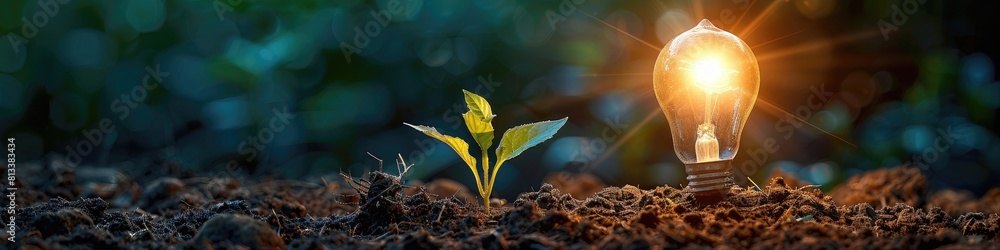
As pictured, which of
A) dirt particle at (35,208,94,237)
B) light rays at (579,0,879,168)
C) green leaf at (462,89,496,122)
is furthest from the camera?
light rays at (579,0,879,168)

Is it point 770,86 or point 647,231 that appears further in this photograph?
point 770,86

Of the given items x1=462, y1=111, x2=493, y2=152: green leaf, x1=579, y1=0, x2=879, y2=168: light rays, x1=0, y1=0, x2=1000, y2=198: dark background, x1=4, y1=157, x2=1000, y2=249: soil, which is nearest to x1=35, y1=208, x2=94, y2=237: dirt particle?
x1=4, y1=157, x2=1000, y2=249: soil

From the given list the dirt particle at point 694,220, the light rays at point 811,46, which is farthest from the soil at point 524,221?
the light rays at point 811,46

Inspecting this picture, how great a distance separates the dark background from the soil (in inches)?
38.4

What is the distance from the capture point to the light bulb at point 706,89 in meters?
2.25

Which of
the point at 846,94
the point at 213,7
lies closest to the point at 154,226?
the point at 213,7

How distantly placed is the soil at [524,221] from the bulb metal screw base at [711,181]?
0.03 meters

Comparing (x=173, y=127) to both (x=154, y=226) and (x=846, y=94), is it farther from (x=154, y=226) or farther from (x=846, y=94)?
(x=846, y=94)

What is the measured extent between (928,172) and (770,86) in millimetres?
973

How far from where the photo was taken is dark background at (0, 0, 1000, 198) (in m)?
3.93

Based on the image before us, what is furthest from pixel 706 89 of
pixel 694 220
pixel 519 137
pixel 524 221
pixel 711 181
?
pixel 524 221

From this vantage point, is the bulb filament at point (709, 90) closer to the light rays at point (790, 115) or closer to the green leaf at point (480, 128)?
the green leaf at point (480, 128)

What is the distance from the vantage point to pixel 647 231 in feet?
4.87

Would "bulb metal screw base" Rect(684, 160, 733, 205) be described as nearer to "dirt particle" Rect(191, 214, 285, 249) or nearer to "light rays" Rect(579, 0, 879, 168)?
"dirt particle" Rect(191, 214, 285, 249)
